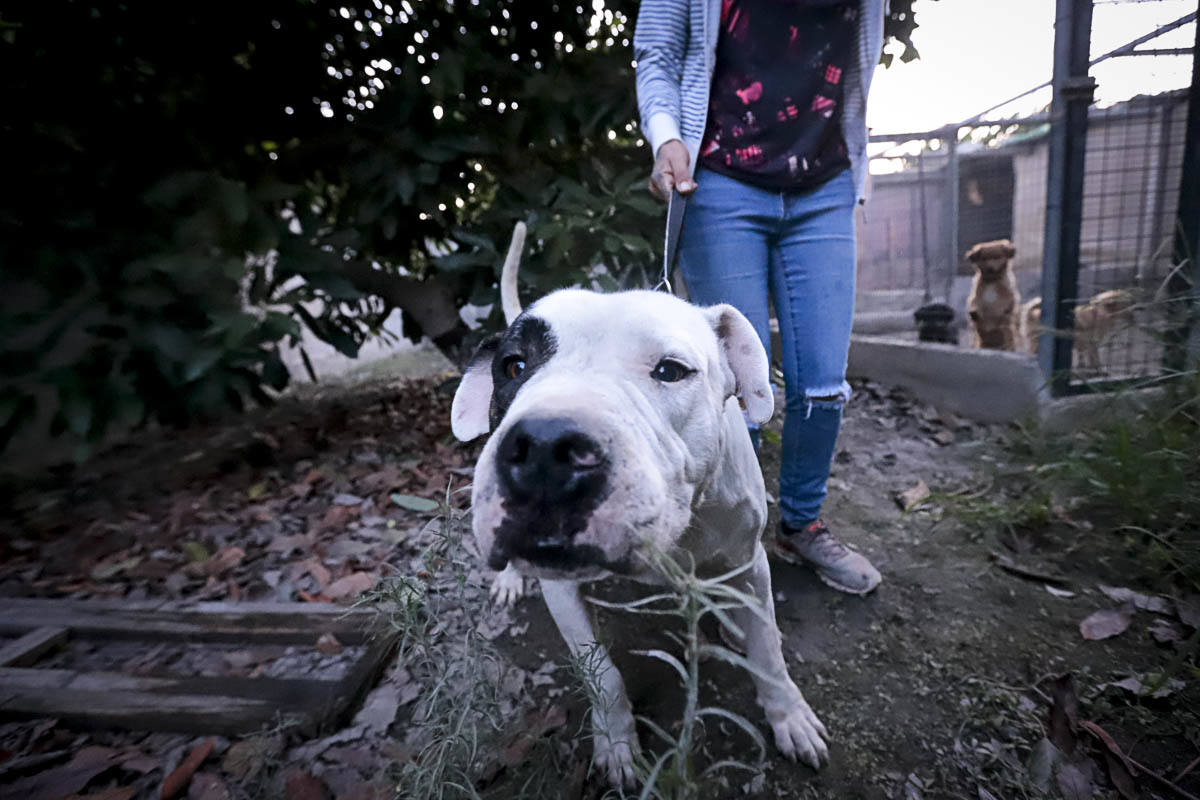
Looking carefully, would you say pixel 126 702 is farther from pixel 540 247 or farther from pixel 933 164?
pixel 933 164

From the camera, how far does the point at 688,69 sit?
2.17m

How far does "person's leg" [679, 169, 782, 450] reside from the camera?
213 cm

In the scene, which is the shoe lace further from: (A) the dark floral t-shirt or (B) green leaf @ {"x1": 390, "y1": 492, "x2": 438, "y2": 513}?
(B) green leaf @ {"x1": 390, "y1": 492, "x2": 438, "y2": 513}

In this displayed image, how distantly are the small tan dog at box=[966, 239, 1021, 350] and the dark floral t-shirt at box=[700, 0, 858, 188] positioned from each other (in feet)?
15.6

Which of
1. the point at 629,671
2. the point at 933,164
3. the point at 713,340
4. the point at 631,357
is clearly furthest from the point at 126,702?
the point at 933,164

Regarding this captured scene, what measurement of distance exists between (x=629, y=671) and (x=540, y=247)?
7.89ft

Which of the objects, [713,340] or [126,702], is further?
[126,702]

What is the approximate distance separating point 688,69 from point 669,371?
1.32 metres

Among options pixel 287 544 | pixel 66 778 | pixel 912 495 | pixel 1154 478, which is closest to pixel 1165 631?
pixel 1154 478

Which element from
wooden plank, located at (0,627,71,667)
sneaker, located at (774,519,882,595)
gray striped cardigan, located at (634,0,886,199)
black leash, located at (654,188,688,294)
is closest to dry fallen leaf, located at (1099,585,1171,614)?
sneaker, located at (774,519,882,595)

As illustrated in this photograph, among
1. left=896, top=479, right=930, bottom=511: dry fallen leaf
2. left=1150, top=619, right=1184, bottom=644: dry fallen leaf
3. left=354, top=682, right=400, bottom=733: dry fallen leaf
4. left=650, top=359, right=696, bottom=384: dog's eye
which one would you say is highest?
left=650, top=359, right=696, bottom=384: dog's eye

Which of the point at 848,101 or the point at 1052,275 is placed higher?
the point at 848,101

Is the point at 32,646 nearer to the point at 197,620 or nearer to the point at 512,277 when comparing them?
the point at 197,620

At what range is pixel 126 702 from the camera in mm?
1849
